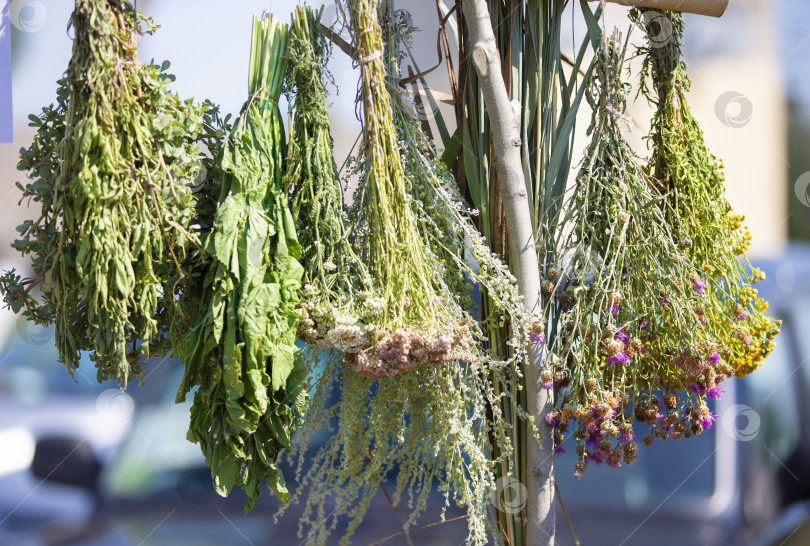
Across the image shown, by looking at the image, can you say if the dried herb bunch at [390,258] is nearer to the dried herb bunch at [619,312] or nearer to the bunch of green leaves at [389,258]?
the bunch of green leaves at [389,258]

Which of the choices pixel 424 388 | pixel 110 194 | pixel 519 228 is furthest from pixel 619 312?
pixel 110 194

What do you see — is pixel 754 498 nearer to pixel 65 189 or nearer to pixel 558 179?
pixel 558 179

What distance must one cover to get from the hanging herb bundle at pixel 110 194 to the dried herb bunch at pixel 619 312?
0.68 metres

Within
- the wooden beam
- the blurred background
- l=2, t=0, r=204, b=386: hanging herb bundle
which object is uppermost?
the wooden beam

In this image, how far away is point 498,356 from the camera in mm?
1175

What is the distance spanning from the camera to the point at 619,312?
3.79 feet

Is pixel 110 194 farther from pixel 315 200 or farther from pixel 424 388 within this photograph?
pixel 424 388

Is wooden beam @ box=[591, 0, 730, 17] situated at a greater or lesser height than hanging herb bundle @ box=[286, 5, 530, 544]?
greater

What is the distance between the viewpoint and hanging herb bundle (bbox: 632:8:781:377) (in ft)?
3.86

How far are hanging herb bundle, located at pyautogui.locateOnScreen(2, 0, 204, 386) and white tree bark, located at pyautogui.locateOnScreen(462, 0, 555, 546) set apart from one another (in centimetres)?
51

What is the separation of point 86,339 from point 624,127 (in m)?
1.01

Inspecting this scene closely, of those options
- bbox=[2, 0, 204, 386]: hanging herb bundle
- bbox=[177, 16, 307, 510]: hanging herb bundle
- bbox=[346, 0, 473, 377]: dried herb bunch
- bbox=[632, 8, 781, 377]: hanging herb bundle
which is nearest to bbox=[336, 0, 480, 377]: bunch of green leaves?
bbox=[346, 0, 473, 377]: dried herb bunch

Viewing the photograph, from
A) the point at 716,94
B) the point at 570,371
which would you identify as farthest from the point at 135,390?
the point at 716,94

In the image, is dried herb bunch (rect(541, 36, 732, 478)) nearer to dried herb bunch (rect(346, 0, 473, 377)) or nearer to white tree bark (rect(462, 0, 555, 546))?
white tree bark (rect(462, 0, 555, 546))
